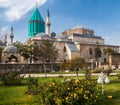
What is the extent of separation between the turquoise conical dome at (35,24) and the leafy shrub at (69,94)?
59.9 m

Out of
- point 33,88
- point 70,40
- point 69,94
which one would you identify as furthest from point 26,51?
point 69,94

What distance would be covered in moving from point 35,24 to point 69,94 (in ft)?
200

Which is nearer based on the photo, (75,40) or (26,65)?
(26,65)

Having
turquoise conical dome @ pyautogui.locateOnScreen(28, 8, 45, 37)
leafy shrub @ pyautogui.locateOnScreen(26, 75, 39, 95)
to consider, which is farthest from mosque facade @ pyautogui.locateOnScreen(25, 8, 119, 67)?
leafy shrub @ pyautogui.locateOnScreen(26, 75, 39, 95)

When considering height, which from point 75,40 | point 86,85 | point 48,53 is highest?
point 75,40

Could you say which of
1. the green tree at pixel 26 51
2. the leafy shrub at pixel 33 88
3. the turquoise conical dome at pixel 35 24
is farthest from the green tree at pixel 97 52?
the leafy shrub at pixel 33 88

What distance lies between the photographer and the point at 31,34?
2707 inches

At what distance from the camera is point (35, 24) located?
2670 inches

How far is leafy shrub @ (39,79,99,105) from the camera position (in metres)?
7.71

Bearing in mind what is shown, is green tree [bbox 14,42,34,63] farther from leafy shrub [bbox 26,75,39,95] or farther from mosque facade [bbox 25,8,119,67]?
leafy shrub [bbox 26,75,39,95]

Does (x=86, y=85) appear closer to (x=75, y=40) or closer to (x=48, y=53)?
(x=48, y=53)

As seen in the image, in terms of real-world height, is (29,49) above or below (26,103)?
above

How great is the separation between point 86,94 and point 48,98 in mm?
1132

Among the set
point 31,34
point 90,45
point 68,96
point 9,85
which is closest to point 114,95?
point 68,96
